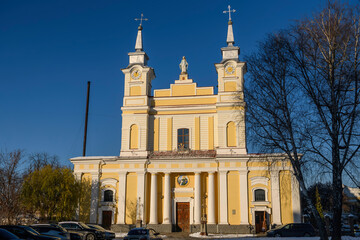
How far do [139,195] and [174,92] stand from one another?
10.5 metres

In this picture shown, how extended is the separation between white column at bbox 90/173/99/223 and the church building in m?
0.09

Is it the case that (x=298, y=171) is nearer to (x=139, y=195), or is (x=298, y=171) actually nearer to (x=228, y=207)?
(x=228, y=207)

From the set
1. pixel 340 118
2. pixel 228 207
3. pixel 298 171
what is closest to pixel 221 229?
pixel 228 207

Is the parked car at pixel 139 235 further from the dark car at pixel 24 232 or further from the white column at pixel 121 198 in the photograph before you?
the white column at pixel 121 198

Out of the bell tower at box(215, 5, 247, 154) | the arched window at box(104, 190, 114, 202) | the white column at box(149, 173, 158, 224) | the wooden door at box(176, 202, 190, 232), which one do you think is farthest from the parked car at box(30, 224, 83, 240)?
the bell tower at box(215, 5, 247, 154)

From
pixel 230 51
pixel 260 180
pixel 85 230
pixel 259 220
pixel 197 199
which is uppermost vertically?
pixel 230 51

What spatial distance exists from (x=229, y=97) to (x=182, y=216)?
11542 mm

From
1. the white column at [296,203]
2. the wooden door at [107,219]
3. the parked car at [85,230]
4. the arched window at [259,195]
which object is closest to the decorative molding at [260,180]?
the arched window at [259,195]

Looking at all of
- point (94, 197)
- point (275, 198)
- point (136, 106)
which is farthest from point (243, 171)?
point (94, 197)

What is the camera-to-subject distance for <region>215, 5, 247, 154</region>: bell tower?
32500mm

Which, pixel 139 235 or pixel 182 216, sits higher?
pixel 182 216

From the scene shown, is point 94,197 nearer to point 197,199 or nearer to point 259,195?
point 197,199

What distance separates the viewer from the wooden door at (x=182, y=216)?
3272cm

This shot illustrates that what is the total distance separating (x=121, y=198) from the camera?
3300 centimetres
